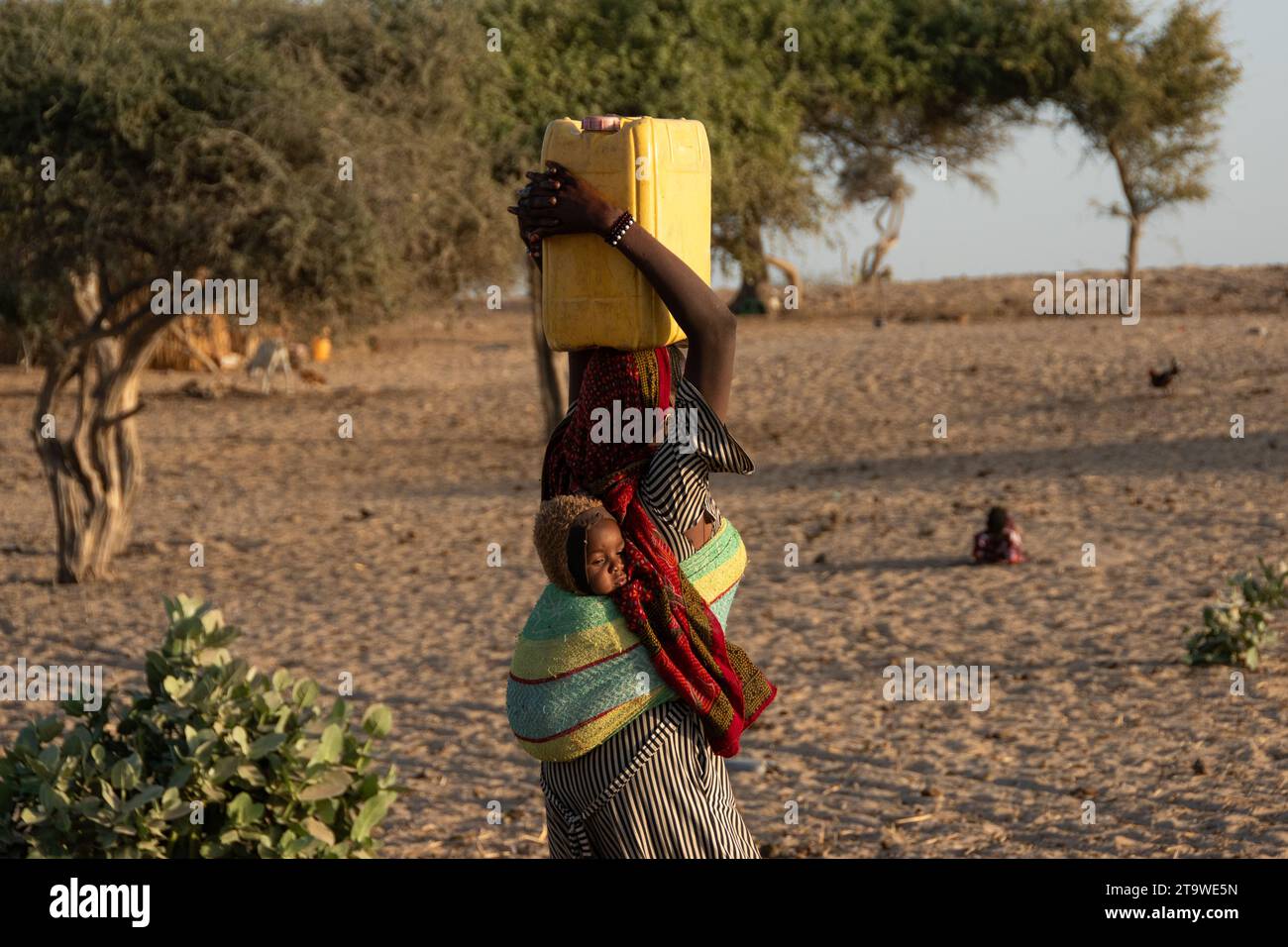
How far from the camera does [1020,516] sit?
13109 millimetres

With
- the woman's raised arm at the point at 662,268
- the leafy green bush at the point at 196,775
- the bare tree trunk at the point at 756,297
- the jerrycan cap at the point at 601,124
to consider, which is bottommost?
the leafy green bush at the point at 196,775

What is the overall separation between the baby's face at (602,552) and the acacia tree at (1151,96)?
2511cm

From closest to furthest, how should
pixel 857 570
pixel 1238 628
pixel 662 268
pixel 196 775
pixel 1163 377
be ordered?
pixel 662 268, pixel 196 775, pixel 1238 628, pixel 857 570, pixel 1163 377

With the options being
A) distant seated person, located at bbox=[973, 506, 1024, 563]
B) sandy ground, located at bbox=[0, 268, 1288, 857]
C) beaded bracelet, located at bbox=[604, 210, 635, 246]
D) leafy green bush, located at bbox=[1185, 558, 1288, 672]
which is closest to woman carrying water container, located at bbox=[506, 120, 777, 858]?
beaded bracelet, located at bbox=[604, 210, 635, 246]

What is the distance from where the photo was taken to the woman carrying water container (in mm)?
2891

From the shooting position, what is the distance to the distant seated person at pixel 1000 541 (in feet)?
37.0

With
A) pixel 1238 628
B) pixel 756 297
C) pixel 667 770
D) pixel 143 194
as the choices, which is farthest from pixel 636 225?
pixel 756 297

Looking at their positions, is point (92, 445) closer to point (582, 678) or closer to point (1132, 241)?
point (582, 678)

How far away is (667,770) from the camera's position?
296cm

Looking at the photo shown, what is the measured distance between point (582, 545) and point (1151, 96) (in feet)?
85.9

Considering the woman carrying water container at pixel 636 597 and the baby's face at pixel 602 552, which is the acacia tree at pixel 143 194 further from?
the baby's face at pixel 602 552

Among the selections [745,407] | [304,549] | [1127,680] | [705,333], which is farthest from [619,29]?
[705,333]

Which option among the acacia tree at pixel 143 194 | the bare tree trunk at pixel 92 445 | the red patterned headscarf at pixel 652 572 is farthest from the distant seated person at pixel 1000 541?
the red patterned headscarf at pixel 652 572
